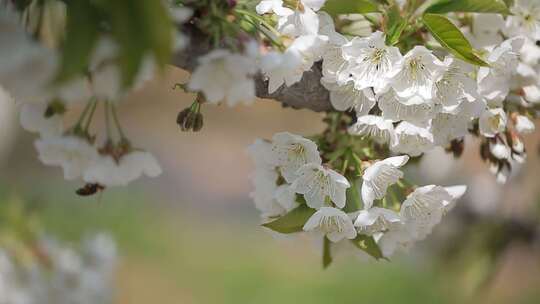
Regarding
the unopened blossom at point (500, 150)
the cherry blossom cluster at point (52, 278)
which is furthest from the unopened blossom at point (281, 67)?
the cherry blossom cluster at point (52, 278)

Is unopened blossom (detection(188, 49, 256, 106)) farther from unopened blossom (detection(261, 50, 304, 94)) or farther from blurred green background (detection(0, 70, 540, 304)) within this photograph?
blurred green background (detection(0, 70, 540, 304))

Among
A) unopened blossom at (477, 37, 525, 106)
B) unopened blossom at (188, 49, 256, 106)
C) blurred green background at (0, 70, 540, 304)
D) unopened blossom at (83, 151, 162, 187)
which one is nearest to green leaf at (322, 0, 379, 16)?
unopened blossom at (477, 37, 525, 106)

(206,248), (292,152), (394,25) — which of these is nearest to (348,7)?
(394,25)

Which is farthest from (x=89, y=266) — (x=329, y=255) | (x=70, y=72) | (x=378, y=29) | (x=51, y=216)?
(x=51, y=216)

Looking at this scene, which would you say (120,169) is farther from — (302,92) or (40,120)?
(302,92)

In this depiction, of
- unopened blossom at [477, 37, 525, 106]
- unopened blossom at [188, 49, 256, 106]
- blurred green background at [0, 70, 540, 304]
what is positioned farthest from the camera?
blurred green background at [0, 70, 540, 304]

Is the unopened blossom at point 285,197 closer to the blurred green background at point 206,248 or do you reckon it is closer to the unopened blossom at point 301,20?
the unopened blossom at point 301,20

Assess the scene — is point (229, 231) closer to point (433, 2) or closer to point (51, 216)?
point (51, 216)
